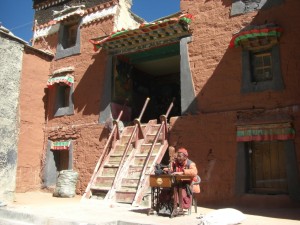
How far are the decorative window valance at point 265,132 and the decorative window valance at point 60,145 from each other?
646 centimetres

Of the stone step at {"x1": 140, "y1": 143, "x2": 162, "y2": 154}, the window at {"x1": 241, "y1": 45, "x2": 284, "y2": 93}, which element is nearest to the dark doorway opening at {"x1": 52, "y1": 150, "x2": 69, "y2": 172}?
the stone step at {"x1": 140, "y1": 143, "x2": 162, "y2": 154}

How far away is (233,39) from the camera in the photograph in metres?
8.45

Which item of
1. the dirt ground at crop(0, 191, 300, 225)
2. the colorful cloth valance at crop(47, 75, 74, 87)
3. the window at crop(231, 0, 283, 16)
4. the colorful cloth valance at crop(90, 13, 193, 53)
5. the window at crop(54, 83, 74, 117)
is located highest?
the window at crop(231, 0, 283, 16)

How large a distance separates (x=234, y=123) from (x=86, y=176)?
5.46 m

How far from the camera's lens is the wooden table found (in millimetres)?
5902

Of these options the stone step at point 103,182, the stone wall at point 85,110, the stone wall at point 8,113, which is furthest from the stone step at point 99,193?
the stone wall at point 8,113

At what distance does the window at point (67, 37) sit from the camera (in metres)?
12.7

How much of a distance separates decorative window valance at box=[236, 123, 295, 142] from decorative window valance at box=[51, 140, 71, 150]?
646 cm

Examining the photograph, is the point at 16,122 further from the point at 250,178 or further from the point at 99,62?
the point at 250,178

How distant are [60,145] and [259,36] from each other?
26.2ft

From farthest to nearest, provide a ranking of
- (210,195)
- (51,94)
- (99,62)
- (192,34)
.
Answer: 1. (51,94)
2. (99,62)
3. (192,34)
4. (210,195)

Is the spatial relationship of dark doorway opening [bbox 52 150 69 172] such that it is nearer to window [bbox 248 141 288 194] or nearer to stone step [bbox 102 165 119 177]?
stone step [bbox 102 165 119 177]

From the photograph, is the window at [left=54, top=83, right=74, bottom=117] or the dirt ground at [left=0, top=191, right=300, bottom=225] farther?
the window at [left=54, top=83, right=74, bottom=117]

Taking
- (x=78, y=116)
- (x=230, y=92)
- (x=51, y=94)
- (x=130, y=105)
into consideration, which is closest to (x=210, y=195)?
(x=230, y=92)
